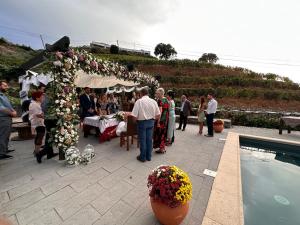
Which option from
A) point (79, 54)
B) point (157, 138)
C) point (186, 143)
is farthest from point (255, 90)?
point (79, 54)

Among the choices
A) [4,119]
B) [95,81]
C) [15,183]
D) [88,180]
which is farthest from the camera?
[95,81]

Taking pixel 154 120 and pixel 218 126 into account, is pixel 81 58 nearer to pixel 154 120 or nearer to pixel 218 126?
pixel 154 120

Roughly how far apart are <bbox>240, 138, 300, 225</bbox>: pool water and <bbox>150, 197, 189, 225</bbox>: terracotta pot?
152 cm

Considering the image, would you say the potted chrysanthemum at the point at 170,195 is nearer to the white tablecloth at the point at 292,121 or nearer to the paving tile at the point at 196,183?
the paving tile at the point at 196,183

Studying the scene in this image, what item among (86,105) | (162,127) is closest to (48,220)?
(162,127)

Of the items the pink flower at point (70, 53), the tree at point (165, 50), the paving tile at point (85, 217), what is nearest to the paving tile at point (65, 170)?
the paving tile at point (85, 217)

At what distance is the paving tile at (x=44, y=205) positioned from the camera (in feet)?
7.22

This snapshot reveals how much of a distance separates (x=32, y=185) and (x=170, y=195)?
2.54m

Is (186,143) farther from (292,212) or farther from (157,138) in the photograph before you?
(292,212)

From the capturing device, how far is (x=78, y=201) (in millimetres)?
2543

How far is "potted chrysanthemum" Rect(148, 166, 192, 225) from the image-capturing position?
6.46 ft

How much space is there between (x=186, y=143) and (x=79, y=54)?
4332mm

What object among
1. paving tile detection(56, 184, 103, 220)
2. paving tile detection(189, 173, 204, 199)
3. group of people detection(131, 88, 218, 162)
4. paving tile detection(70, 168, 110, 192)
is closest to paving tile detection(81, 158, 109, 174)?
paving tile detection(70, 168, 110, 192)

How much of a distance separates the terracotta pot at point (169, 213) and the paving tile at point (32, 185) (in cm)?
219
